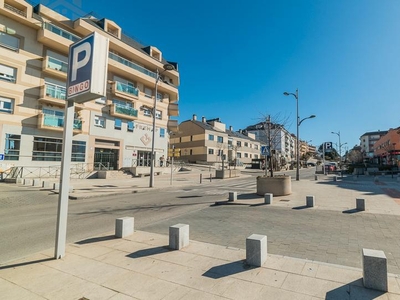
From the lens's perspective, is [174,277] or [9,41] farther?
[9,41]

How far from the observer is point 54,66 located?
999 inches

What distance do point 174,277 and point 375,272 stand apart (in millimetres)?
2930

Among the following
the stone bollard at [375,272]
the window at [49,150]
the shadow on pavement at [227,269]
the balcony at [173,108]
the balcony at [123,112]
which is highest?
the balcony at [173,108]

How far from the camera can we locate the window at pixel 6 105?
870 inches

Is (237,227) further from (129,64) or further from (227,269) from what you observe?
(129,64)

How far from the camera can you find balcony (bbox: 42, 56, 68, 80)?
968 inches

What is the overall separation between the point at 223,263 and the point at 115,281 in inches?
73.0

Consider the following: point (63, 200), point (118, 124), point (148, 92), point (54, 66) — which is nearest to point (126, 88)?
point (118, 124)

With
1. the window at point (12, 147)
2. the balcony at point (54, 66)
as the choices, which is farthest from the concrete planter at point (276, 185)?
the balcony at point (54, 66)

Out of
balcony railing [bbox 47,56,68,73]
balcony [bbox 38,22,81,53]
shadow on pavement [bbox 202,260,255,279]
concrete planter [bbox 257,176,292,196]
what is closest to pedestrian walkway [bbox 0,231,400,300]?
shadow on pavement [bbox 202,260,255,279]

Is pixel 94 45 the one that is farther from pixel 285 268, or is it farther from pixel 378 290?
pixel 378 290

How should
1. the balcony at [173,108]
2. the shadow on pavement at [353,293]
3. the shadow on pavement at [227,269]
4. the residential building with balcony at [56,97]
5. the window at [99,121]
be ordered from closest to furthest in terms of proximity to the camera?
the shadow on pavement at [353,293], the shadow on pavement at [227,269], the residential building with balcony at [56,97], the window at [99,121], the balcony at [173,108]

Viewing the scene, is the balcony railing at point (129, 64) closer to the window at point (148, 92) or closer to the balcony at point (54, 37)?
the window at point (148, 92)

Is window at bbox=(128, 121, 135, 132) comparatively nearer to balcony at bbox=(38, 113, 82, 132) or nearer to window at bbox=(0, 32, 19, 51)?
balcony at bbox=(38, 113, 82, 132)
